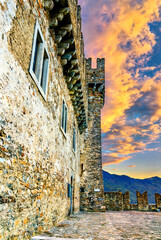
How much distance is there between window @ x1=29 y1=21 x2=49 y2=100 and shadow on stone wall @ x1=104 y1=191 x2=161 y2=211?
1549 cm

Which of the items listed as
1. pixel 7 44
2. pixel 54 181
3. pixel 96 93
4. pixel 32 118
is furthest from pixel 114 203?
pixel 7 44

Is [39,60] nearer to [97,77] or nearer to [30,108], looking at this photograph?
[30,108]

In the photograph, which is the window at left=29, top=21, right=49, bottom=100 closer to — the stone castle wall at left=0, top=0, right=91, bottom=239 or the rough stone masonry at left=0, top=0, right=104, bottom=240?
the rough stone masonry at left=0, top=0, right=104, bottom=240

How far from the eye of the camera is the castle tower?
14328 mm

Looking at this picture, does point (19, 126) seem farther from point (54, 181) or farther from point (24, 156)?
point (54, 181)

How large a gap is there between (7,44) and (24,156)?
1.79 meters

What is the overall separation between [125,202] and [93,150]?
6.72 meters

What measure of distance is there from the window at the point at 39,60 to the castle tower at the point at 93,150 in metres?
11.2

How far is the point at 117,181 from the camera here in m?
97.9

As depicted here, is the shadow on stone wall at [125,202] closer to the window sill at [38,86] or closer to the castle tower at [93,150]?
the castle tower at [93,150]

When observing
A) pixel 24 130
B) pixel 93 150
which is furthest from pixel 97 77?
pixel 24 130

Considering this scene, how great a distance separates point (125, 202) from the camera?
18.2 metres

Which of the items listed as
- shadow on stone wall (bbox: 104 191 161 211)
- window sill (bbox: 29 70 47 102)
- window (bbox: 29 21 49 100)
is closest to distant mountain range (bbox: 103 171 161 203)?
shadow on stone wall (bbox: 104 191 161 211)

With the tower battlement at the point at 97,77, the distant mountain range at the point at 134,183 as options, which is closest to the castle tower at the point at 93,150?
the tower battlement at the point at 97,77
